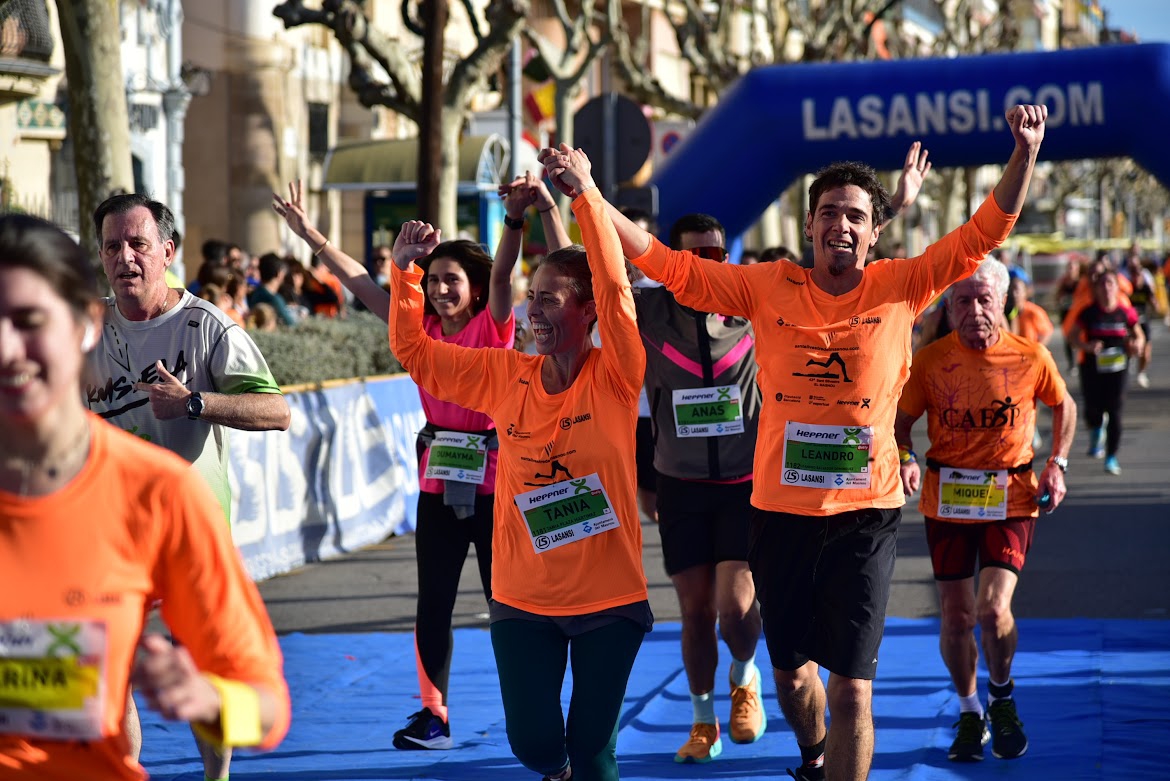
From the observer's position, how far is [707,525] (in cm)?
607

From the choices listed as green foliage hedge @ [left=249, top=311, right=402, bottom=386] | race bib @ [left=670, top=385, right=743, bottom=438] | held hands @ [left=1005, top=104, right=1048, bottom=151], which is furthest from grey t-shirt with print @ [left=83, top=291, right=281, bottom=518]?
green foliage hedge @ [left=249, top=311, right=402, bottom=386]

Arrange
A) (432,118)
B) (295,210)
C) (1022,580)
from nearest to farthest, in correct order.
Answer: (295,210)
(1022,580)
(432,118)

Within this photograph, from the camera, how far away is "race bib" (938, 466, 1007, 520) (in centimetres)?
591

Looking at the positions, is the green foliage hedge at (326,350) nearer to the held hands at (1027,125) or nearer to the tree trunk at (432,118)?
the tree trunk at (432,118)

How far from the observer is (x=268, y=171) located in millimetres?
29344

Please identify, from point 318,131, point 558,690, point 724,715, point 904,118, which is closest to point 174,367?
point 558,690

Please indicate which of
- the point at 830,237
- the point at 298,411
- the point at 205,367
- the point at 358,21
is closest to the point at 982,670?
the point at 830,237

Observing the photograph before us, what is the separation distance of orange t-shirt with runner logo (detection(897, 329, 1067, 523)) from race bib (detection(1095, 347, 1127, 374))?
882 centimetres

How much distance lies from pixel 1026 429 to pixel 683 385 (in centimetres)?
123

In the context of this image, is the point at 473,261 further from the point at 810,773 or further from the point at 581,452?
the point at 810,773

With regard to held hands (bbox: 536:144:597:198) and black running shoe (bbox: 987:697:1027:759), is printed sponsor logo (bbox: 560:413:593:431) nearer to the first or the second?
held hands (bbox: 536:144:597:198)

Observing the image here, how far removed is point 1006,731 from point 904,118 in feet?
23.6

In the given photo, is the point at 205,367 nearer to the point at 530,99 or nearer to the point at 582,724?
the point at 582,724

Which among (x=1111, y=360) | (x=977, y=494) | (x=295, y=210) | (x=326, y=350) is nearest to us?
(x=295, y=210)
